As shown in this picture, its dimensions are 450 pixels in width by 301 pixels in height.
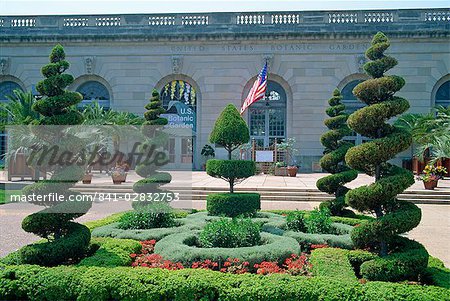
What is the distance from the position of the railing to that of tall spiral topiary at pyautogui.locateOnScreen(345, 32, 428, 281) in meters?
27.5

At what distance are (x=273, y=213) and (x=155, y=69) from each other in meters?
24.8

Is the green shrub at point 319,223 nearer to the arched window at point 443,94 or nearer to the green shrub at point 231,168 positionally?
the green shrub at point 231,168

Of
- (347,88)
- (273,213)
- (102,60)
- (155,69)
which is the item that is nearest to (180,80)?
(155,69)

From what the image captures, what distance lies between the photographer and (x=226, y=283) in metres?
6.25

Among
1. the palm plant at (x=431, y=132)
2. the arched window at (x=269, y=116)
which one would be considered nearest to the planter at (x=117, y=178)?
the arched window at (x=269, y=116)

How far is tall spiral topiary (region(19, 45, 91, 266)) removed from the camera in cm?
768

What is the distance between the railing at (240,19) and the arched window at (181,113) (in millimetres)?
5299

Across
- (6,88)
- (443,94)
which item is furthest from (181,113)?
(443,94)

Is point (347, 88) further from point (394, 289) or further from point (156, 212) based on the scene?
point (394, 289)

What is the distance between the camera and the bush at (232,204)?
11.8m

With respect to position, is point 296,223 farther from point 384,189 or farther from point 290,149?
point 290,149

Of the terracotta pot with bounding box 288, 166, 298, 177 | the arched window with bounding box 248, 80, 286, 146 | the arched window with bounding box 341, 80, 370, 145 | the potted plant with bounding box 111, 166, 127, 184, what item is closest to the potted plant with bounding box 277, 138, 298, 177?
the terracotta pot with bounding box 288, 166, 298, 177

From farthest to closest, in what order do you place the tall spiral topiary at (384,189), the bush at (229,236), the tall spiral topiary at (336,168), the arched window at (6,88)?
1. the arched window at (6,88)
2. the tall spiral topiary at (336,168)
3. the bush at (229,236)
4. the tall spiral topiary at (384,189)

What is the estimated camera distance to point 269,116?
3509 centimetres
